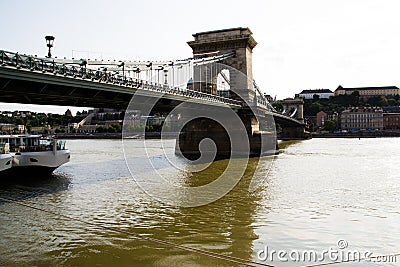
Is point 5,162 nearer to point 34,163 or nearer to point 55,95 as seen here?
point 34,163

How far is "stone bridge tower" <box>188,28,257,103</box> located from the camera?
42688mm

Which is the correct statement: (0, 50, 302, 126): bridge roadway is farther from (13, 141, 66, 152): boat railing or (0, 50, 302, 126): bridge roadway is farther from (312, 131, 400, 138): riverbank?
(312, 131, 400, 138): riverbank

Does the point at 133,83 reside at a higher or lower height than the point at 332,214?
higher

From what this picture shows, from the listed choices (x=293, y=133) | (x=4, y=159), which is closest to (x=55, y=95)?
(x=4, y=159)

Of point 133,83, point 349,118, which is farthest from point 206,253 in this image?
point 349,118

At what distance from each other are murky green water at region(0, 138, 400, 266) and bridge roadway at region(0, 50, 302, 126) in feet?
13.5

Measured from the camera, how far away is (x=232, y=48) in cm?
4347

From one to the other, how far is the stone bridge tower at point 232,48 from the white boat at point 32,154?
23.3 meters

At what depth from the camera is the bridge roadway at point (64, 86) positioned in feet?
49.9

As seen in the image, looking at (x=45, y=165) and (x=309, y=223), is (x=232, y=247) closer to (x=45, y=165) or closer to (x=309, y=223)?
(x=309, y=223)

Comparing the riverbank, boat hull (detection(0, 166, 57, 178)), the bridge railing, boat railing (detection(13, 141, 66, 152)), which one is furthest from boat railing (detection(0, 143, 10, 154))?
the riverbank

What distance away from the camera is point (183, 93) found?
94.1 ft

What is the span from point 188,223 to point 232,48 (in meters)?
34.8

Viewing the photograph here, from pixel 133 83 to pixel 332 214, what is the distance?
14.1 meters
